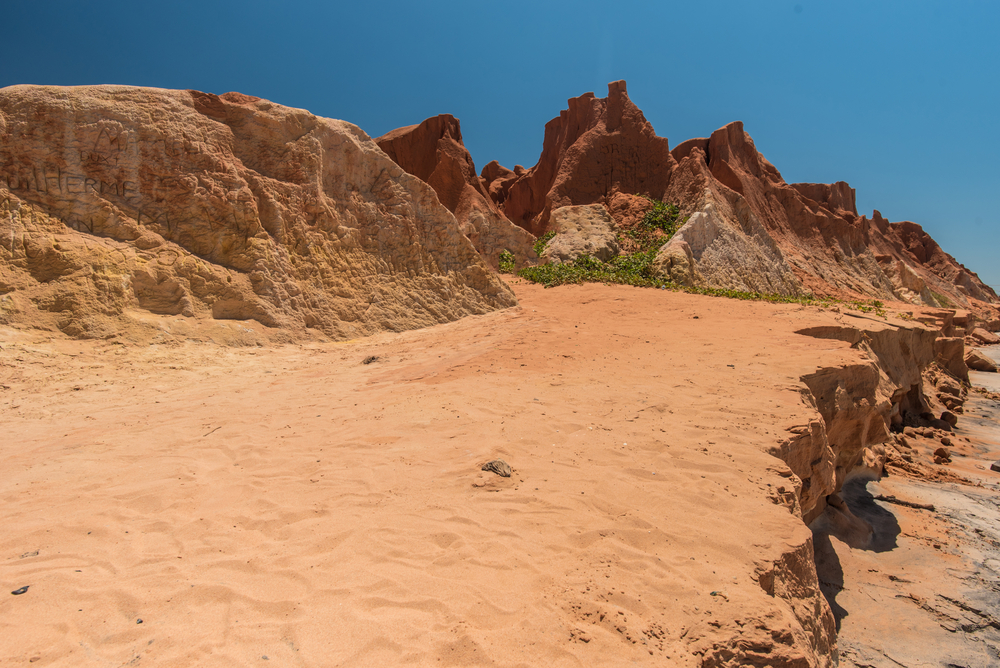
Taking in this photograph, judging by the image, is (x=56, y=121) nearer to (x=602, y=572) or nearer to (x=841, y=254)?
(x=602, y=572)

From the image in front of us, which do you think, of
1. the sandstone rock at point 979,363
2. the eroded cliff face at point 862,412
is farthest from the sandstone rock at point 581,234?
the sandstone rock at point 979,363


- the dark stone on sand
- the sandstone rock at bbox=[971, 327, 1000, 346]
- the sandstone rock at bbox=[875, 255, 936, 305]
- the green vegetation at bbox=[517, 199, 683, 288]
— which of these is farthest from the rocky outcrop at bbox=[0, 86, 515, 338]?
the sandstone rock at bbox=[875, 255, 936, 305]

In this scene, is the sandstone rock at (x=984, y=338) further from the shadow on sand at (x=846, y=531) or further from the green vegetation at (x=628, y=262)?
the shadow on sand at (x=846, y=531)

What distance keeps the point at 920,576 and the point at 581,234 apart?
1490cm

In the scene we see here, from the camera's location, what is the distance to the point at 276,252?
28.2ft

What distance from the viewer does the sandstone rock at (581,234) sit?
59.4 ft

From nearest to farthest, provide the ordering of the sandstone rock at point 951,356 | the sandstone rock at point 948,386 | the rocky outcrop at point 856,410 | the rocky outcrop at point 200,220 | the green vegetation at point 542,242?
the rocky outcrop at point 856,410, the rocky outcrop at point 200,220, the sandstone rock at point 948,386, the sandstone rock at point 951,356, the green vegetation at point 542,242

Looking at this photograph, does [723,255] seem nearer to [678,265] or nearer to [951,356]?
[678,265]

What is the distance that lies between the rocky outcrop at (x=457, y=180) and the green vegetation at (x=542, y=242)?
195 mm

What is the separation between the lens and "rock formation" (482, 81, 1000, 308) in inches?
723

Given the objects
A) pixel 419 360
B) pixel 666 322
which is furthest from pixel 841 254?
pixel 419 360

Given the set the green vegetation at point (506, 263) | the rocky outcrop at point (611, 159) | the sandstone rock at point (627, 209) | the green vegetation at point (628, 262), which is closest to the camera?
the green vegetation at point (628, 262)

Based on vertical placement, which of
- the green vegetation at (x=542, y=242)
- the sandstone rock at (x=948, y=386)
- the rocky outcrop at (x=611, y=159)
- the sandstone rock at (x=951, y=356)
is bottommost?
the sandstone rock at (x=948, y=386)

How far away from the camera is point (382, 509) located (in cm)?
319
